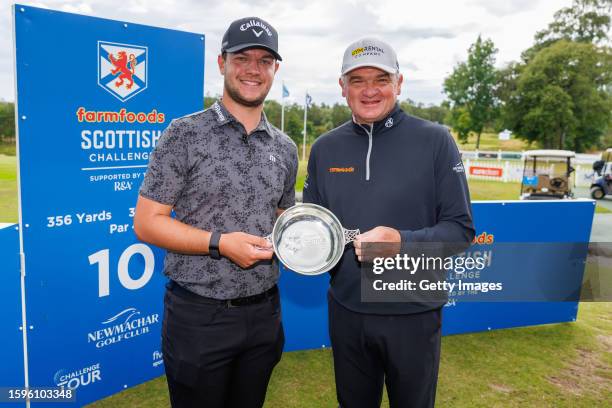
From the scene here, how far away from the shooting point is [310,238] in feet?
7.91

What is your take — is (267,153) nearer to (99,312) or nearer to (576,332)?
(99,312)

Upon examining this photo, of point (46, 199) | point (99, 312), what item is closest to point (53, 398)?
point (99, 312)

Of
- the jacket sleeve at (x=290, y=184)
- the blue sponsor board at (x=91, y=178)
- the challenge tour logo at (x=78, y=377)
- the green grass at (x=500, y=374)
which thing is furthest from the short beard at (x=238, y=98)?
the green grass at (x=500, y=374)

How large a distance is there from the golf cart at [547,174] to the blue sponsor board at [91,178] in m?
16.2

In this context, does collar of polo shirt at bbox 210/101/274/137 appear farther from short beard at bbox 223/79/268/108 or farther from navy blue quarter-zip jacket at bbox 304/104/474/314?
navy blue quarter-zip jacket at bbox 304/104/474/314

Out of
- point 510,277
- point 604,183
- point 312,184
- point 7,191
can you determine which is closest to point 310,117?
point 604,183

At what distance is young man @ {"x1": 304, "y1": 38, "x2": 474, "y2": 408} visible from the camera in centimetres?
246

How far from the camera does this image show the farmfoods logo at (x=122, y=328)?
3.71 m

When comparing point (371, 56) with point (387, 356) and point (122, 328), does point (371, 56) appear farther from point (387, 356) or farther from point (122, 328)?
point (122, 328)

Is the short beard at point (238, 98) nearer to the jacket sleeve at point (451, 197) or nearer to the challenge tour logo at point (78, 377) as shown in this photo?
the jacket sleeve at point (451, 197)

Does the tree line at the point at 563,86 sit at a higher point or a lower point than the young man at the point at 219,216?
higher

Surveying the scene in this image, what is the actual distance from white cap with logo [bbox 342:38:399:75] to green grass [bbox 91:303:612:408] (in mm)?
2880

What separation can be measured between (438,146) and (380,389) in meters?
1.45

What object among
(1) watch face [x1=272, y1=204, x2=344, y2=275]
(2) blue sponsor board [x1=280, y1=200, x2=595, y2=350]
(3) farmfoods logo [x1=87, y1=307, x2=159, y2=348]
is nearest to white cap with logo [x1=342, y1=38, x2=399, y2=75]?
(1) watch face [x1=272, y1=204, x2=344, y2=275]
